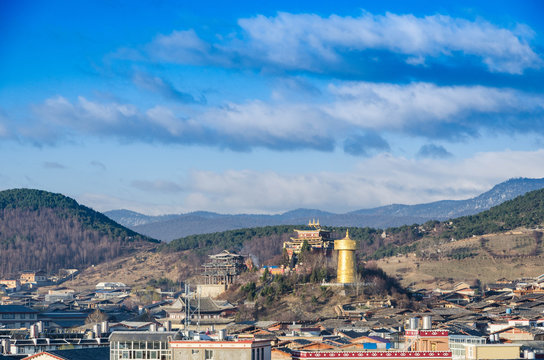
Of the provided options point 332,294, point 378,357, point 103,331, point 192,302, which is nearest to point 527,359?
point 378,357

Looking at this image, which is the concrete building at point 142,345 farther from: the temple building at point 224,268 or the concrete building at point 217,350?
the temple building at point 224,268

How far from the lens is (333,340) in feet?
352

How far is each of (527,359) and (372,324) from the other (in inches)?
2074

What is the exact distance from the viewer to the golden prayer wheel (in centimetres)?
16025

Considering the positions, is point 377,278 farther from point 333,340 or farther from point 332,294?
point 333,340

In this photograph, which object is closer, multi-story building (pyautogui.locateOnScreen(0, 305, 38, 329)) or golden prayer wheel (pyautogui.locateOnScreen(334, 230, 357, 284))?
multi-story building (pyautogui.locateOnScreen(0, 305, 38, 329))

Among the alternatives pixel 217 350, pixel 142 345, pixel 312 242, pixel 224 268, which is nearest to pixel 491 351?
pixel 142 345

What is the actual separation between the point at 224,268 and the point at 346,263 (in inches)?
1189

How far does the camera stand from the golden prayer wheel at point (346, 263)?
160m

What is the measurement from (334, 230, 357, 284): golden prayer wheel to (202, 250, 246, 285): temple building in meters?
24.8

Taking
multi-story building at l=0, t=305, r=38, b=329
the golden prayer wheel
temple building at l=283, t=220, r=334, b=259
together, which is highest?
temple building at l=283, t=220, r=334, b=259

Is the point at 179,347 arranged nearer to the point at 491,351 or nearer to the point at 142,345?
the point at 142,345

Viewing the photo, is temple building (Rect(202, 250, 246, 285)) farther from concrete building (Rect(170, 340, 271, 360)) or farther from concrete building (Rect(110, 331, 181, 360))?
concrete building (Rect(170, 340, 271, 360))

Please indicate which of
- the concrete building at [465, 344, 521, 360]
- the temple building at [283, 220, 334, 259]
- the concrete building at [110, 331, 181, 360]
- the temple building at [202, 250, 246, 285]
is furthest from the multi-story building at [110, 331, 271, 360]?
the temple building at [202, 250, 246, 285]
